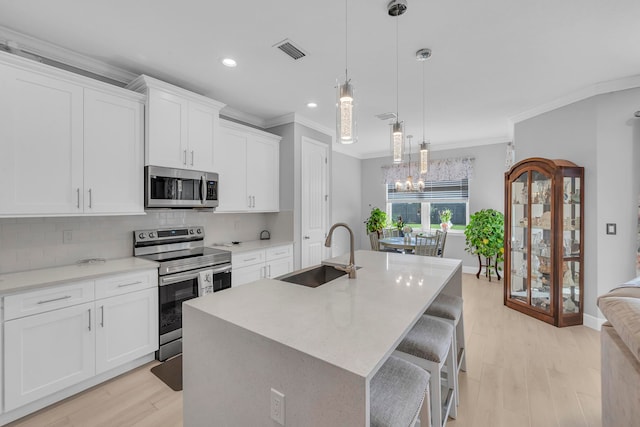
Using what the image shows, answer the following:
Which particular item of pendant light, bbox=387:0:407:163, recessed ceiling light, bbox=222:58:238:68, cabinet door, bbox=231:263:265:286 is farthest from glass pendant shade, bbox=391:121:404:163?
cabinet door, bbox=231:263:265:286

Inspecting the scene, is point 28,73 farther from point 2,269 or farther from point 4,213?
point 2,269

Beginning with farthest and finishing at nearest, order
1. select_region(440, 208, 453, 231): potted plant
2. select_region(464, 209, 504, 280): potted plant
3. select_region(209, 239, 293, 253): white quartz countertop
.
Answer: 1. select_region(440, 208, 453, 231): potted plant
2. select_region(464, 209, 504, 280): potted plant
3. select_region(209, 239, 293, 253): white quartz countertop

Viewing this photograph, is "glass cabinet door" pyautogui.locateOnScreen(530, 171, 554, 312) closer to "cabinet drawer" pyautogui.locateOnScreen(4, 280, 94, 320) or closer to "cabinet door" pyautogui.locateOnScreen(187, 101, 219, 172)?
"cabinet door" pyautogui.locateOnScreen(187, 101, 219, 172)

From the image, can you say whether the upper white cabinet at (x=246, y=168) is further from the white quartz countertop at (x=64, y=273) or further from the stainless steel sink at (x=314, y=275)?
the stainless steel sink at (x=314, y=275)

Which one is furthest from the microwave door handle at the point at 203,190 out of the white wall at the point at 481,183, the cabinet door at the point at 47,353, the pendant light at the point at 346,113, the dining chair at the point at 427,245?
the white wall at the point at 481,183

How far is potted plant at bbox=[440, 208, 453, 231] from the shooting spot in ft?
18.5

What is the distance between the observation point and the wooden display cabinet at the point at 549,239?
3.15 m

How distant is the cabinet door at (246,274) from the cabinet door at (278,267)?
0.12 meters

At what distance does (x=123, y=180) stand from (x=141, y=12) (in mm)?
1328

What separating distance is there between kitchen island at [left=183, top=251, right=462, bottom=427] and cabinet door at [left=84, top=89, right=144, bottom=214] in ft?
5.24

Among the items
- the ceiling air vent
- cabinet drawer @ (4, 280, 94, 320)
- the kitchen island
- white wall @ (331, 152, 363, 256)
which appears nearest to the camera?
the kitchen island

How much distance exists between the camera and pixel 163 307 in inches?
97.3

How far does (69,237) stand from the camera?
7.82 feet

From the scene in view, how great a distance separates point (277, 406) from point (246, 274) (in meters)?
2.32
